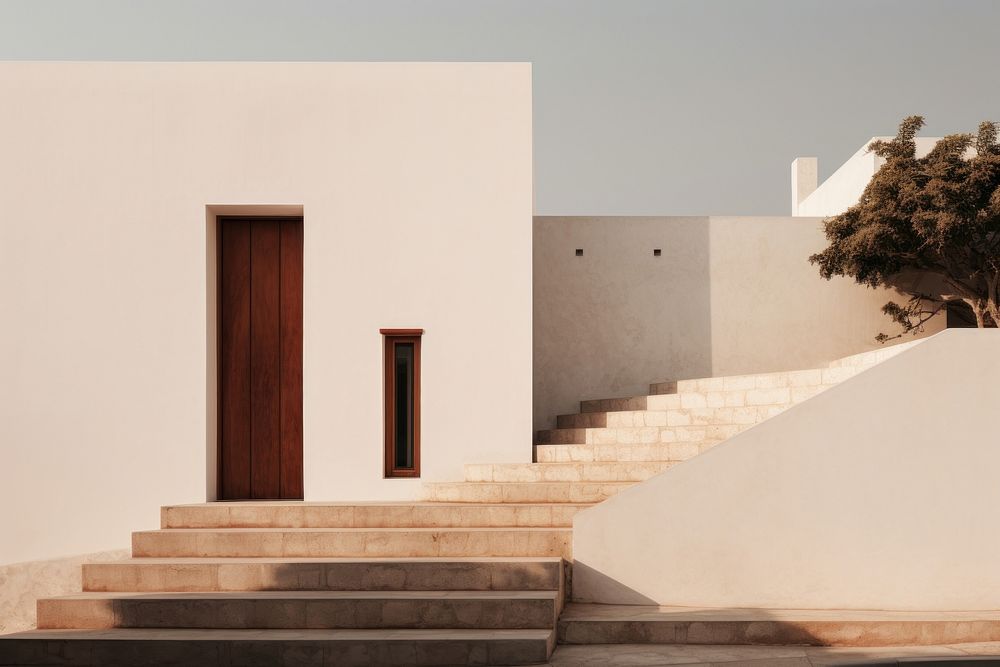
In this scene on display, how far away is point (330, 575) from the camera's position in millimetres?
6863

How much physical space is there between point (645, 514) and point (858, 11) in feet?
36.8

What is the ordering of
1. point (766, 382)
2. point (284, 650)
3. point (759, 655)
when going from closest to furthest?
point (284, 650)
point (759, 655)
point (766, 382)

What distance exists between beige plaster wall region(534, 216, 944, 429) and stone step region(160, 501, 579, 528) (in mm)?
3811

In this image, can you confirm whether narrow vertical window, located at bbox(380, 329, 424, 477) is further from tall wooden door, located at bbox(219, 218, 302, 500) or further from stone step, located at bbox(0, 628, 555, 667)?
stone step, located at bbox(0, 628, 555, 667)

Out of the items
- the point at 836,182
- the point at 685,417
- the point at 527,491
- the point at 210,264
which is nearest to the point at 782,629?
the point at 527,491

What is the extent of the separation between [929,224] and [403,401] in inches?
246

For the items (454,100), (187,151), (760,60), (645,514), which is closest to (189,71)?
(187,151)

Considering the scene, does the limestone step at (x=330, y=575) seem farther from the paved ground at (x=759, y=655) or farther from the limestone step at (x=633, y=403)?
the limestone step at (x=633, y=403)

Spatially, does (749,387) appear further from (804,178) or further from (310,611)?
(804,178)

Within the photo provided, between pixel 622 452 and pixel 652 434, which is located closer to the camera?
pixel 622 452

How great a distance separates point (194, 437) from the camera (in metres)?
8.77

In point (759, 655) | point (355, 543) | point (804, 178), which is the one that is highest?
point (804, 178)

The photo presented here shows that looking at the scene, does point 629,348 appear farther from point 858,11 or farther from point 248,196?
point 858,11

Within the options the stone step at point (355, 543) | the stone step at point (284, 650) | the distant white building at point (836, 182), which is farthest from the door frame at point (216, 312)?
the distant white building at point (836, 182)
